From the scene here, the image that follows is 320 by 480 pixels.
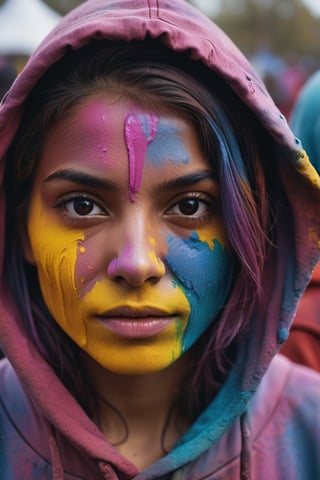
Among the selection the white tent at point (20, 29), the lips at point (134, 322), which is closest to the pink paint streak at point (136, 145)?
the lips at point (134, 322)

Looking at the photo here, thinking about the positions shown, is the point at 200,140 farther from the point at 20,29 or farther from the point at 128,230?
the point at 20,29

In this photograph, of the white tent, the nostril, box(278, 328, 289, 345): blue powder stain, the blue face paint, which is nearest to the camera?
the nostril

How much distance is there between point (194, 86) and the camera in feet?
4.36

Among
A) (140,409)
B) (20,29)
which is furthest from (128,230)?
(20,29)

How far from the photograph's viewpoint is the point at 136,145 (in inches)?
51.5

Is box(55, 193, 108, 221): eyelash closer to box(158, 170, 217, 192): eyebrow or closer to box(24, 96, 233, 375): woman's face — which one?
box(24, 96, 233, 375): woman's face

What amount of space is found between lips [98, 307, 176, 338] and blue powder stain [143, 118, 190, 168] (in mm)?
291

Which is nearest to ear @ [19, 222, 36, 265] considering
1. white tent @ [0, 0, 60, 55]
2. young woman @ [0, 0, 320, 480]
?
young woman @ [0, 0, 320, 480]

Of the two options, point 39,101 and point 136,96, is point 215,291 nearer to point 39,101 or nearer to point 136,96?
A: point 136,96

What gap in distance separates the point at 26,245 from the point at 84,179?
29 cm

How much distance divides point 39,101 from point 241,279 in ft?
1.92

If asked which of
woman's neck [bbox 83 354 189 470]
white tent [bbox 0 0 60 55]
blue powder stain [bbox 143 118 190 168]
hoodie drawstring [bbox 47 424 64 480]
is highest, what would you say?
blue powder stain [bbox 143 118 190 168]

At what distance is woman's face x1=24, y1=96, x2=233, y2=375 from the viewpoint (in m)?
1.31

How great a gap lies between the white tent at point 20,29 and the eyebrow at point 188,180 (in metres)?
4.90
